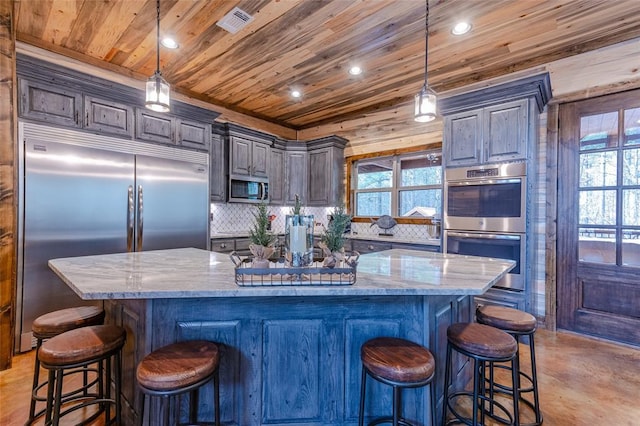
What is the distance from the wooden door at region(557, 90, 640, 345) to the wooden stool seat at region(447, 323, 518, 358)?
2.38 m

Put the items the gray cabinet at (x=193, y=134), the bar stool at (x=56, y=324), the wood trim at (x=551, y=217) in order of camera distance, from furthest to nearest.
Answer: the gray cabinet at (x=193, y=134), the wood trim at (x=551, y=217), the bar stool at (x=56, y=324)

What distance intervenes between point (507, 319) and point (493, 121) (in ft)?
7.54

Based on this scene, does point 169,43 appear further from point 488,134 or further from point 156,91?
point 488,134

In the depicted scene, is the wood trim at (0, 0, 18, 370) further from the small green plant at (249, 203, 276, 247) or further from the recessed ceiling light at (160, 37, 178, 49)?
the small green plant at (249, 203, 276, 247)

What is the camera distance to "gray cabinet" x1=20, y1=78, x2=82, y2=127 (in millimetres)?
2830

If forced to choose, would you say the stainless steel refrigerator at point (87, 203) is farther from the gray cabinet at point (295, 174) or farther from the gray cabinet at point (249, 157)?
the gray cabinet at point (295, 174)

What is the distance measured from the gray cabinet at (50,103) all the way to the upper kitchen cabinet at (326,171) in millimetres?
3318

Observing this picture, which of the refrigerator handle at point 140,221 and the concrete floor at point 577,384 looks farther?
the refrigerator handle at point 140,221

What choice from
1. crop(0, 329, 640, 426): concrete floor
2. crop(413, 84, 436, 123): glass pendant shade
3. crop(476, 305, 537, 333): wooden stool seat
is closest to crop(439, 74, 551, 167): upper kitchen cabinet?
crop(413, 84, 436, 123): glass pendant shade

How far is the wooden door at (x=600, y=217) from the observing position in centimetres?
309

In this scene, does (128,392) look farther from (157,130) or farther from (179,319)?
(157,130)

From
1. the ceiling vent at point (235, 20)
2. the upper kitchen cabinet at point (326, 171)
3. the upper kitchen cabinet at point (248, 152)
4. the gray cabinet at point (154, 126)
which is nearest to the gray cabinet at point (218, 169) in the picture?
the upper kitchen cabinet at point (248, 152)

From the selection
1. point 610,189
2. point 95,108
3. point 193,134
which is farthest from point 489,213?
point 95,108

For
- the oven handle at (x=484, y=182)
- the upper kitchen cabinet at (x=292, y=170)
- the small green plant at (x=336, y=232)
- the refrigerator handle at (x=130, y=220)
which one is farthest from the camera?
the upper kitchen cabinet at (x=292, y=170)
